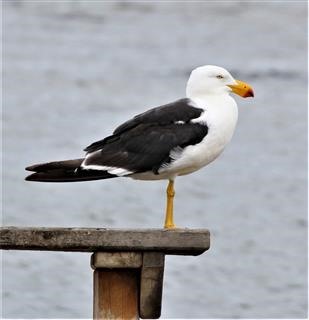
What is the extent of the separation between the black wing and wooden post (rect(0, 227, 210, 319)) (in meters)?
0.61

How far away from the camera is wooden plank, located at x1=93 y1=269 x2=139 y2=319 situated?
19.6 ft

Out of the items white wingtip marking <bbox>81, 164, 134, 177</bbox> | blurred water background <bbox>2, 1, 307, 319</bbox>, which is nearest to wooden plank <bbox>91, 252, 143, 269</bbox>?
white wingtip marking <bbox>81, 164, 134, 177</bbox>

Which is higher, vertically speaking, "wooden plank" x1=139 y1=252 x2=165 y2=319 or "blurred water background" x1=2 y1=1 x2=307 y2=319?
"blurred water background" x1=2 y1=1 x2=307 y2=319

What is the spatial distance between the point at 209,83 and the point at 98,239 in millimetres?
1155

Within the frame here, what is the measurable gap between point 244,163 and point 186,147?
34.4 feet

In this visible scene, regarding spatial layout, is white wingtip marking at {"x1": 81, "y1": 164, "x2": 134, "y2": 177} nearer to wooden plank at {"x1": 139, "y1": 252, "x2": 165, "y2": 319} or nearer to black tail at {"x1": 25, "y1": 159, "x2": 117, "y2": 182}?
black tail at {"x1": 25, "y1": 159, "x2": 117, "y2": 182}

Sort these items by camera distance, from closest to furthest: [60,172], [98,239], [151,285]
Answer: [98,239]
[151,285]
[60,172]

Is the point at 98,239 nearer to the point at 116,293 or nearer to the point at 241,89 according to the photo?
the point at 116,293

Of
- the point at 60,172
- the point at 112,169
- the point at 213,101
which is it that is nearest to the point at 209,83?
the point at 213,101

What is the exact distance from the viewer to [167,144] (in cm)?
646

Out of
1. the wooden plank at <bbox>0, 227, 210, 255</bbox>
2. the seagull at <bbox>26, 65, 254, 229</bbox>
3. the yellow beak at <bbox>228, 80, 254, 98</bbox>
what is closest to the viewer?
the wooden plank at <bbox>0, 227, 210, 255</bbox>

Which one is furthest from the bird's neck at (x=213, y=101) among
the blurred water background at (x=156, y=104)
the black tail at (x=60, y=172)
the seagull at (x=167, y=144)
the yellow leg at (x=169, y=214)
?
the blurred water background at (x=156, y=104)

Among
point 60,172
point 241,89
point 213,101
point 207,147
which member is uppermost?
point 241,89

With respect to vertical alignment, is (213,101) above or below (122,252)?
above
